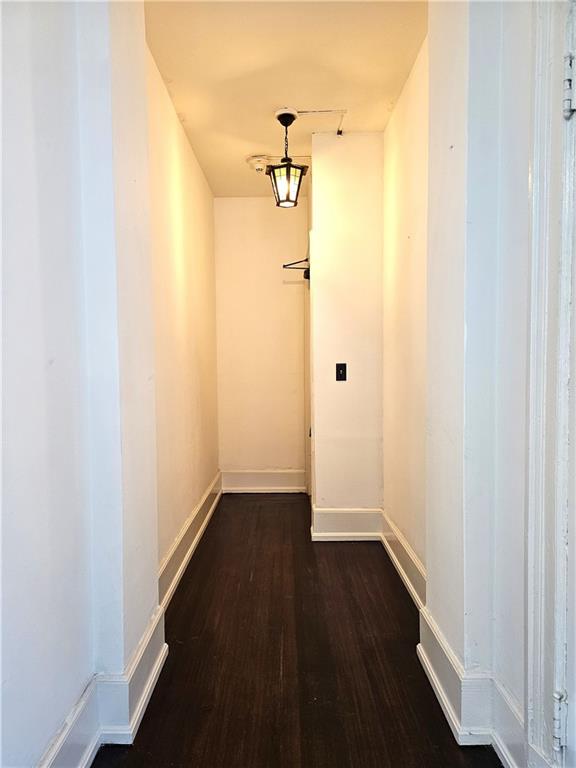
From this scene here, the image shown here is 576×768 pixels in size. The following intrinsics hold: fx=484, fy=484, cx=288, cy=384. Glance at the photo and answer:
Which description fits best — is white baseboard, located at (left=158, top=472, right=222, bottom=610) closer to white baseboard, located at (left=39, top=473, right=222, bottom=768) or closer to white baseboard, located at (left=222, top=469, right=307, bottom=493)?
white baseboard, located at (left=39, top=473, right=222, bottom=768)

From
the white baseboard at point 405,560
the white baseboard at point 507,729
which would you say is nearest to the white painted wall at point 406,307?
the white baseboard at point 405,560

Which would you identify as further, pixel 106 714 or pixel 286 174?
pixel 286 174

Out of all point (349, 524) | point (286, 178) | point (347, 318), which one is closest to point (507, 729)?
point (349, 524)

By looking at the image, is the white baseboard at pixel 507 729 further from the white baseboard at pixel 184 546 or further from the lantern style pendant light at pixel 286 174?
the lantern style pendant light at pixel 286 174

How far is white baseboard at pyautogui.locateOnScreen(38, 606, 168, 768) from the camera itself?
4.26ft

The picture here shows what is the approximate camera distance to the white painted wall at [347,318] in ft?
10.3

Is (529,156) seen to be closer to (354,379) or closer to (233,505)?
(354,379)

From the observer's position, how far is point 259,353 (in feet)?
14.7

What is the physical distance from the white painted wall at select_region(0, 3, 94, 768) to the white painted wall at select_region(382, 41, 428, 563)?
4.96 feet

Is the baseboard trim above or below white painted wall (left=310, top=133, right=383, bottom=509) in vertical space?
below

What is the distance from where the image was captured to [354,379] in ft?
10.6

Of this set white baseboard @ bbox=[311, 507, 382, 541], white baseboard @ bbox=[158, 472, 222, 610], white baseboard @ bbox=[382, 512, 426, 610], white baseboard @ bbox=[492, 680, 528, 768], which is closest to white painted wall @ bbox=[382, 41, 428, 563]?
white baseboard @ bbox=[382, 512, 426, 610]

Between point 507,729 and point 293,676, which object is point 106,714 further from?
point 507,729

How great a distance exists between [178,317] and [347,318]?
110 cm
